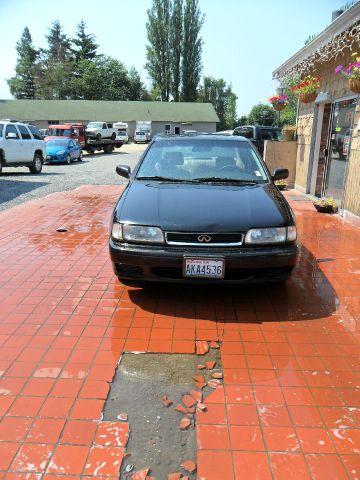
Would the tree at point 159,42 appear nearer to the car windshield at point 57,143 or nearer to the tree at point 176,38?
the tree at point 176,38

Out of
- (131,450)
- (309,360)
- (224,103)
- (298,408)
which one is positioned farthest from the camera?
(224,103)

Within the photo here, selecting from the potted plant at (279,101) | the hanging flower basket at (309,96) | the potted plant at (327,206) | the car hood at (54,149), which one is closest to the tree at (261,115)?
the car hood at (54,149)

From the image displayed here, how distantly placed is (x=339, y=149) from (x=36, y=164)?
485 inches

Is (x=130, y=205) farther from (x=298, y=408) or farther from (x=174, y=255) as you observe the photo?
(x=298, y=408)

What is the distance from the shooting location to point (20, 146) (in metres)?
15.6

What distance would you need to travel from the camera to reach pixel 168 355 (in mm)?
3189

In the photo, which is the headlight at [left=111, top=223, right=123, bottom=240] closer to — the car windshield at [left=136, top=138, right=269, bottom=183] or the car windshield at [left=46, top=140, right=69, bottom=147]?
the car windshield at [left=136, top=138, right=269, bottom=183]

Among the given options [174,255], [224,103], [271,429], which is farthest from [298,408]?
[224,103]

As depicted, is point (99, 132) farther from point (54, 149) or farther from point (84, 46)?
point (84, 46)

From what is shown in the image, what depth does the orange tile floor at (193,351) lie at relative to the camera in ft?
7.23

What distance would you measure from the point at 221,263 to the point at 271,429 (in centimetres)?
150

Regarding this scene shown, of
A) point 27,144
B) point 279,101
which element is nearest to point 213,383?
point 279,101

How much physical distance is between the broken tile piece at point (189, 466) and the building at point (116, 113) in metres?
48.7

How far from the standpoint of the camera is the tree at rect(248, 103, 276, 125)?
57.5 meters
